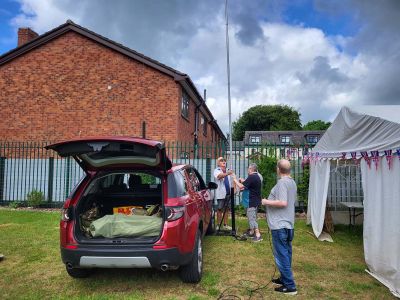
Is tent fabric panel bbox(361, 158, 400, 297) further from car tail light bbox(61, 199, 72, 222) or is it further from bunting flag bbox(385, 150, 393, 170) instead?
car tail light bbox(61, 199, 72, 222)

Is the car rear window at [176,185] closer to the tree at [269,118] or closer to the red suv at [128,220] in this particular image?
the red suv at [128,220]

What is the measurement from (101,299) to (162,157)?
1890 mm

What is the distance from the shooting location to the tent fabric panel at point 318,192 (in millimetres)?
7977

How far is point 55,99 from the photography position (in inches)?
618

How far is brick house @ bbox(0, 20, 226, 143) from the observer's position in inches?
596

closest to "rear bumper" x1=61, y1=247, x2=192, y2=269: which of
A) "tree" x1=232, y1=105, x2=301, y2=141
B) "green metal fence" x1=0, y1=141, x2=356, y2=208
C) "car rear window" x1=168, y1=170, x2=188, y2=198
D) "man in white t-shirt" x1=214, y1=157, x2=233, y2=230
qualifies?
"car rear window" x1=168, y1=170, x2=188, y2=198

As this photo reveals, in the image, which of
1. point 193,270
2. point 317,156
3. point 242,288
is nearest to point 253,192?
point 317,156

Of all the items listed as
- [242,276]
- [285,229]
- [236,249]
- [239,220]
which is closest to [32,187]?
[239,220]

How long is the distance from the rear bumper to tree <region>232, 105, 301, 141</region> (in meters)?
59.7

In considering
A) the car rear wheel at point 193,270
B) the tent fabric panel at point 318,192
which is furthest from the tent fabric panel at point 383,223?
the car rear wheel at point 193,270

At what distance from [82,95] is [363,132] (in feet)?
40.8

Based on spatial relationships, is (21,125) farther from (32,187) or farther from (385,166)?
(385,166)

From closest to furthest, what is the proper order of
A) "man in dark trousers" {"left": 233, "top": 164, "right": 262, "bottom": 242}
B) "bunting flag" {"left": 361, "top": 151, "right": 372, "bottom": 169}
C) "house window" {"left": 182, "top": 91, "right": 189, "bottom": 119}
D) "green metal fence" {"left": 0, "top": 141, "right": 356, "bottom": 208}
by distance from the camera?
1. "bunting flag" {"left": 361, "top": 151, "right": 372, "bottom": 169}
2. "man in dark trousers" {"left": 233, "top": 164, "right": 262, "bottom": 242}
3. "green metal fence" {"left": 0, "top": 141, "right": 356, "bottom": 208}
4. "house window" {"left": 182, "top": 91, "right": 189, "bottom": 119}

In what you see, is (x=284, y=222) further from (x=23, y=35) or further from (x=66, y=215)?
(x=23, y=35)
